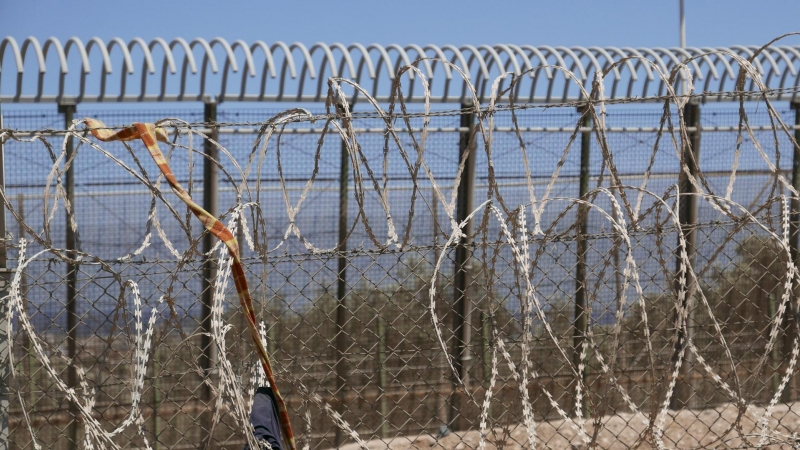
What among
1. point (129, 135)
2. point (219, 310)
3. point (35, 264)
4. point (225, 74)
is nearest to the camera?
point (219, 310)

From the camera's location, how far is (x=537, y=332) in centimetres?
624

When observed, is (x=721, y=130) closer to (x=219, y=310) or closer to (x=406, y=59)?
(x=406, y=59)

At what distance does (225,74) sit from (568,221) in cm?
260

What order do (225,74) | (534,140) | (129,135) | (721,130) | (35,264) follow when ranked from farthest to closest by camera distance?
1. (721,130)
2. (534,140)
3. (225,74)
4. (35,264)
5. (129,135)

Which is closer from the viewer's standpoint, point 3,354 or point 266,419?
point 266,419

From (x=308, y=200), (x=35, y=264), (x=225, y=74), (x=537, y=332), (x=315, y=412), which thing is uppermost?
(x=225, y=74)

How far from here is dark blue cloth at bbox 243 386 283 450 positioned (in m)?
2.82

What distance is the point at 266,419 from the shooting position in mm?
2842

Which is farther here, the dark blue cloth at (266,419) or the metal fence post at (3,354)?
the metal fence post at (3,354)

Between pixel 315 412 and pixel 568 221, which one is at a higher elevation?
pixel 568 221

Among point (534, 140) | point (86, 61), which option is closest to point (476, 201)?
point (534, 140)

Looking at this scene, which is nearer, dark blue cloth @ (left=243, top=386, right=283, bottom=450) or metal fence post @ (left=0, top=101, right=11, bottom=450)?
dark blue cloth @ (left=243, top=386, right=283, bottom=450)

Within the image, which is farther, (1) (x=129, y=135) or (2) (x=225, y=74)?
(2) (x=225, y=74)

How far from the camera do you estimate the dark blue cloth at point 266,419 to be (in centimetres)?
282
